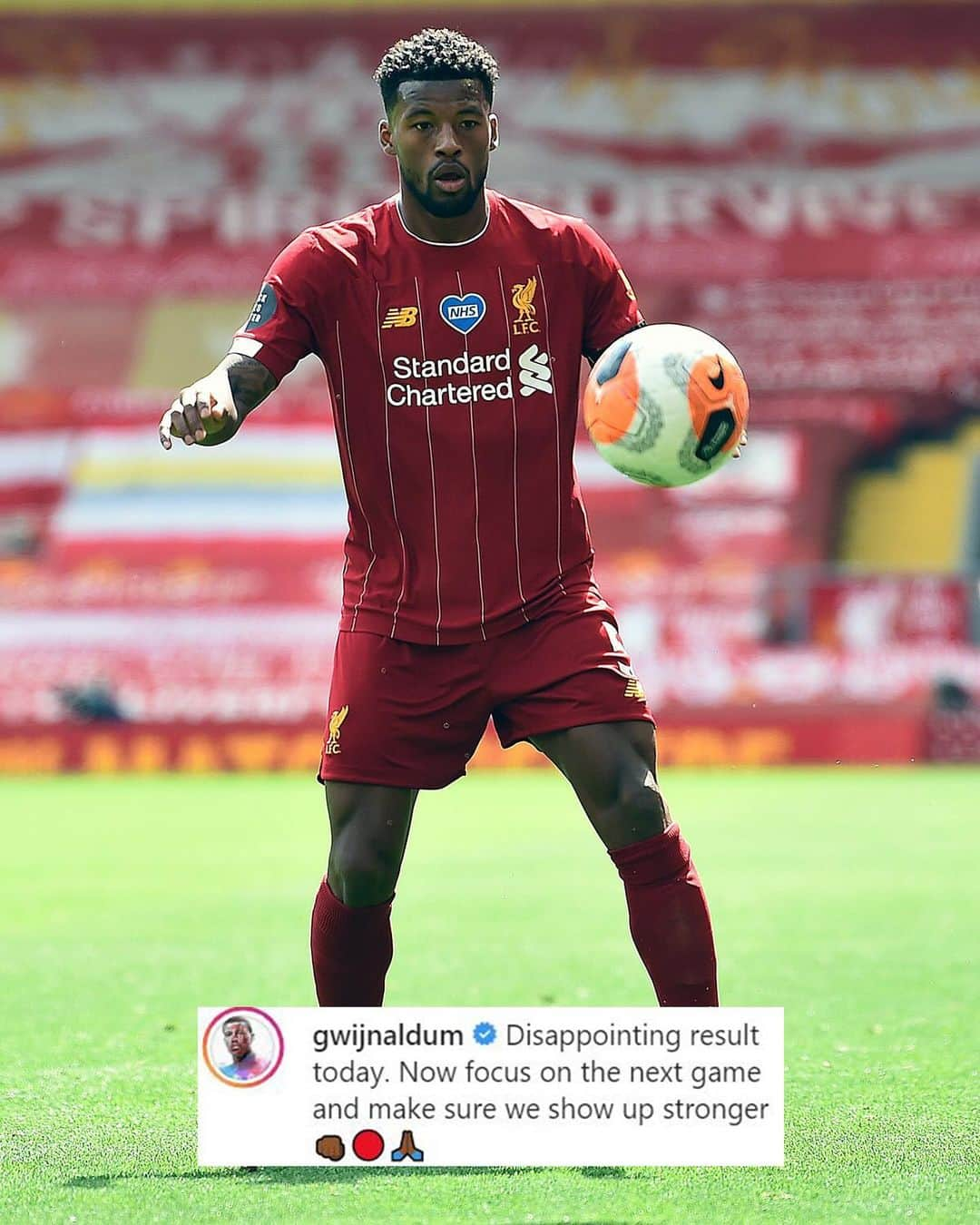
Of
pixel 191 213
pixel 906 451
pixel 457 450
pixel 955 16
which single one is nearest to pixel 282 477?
pixel 191 213

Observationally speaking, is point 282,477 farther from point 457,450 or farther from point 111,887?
point 457,450

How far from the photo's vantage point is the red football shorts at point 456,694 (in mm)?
4617

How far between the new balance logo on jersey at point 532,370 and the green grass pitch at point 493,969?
171 cm

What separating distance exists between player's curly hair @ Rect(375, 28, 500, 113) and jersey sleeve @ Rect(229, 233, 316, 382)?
0.41m

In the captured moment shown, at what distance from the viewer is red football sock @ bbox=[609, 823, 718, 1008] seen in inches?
179

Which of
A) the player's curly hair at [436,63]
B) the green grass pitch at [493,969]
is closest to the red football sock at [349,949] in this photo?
the green grass pitch at [493,969]

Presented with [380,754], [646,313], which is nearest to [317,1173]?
[380,754]

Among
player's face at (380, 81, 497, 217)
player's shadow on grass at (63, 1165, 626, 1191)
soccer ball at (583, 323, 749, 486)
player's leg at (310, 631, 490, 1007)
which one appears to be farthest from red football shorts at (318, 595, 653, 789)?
player's face at (380, 81, 497, 217)

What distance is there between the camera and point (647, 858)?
4.55 metres

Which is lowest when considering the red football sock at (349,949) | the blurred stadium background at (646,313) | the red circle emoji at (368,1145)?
the red circle emoji at (368,1145)

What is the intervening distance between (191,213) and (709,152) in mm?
4905

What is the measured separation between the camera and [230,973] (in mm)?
6992

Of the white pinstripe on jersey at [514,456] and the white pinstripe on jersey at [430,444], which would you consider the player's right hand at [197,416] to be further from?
the white pinstripe on jersey at [514,456]
